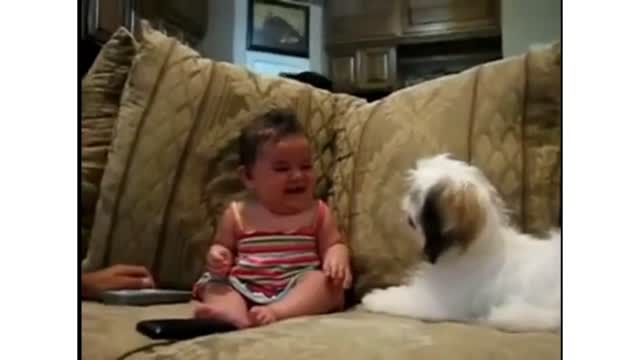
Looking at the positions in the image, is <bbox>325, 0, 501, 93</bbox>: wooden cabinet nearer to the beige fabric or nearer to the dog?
the dog

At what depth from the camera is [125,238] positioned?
1074 millimetres

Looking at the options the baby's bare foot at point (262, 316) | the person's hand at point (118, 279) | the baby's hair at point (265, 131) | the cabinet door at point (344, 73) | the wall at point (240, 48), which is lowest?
the baby's bare foot at point (262, 316)

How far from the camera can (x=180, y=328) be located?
3.30ft

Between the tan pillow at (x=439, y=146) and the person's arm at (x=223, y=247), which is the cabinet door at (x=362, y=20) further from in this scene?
the person's arm at (x=223, y=247)

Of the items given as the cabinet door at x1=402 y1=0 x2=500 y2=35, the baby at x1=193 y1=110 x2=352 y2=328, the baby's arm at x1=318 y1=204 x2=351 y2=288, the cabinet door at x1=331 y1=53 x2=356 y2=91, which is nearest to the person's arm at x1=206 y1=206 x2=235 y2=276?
the baby at x1=193 y1=110 x2=352 y2=328

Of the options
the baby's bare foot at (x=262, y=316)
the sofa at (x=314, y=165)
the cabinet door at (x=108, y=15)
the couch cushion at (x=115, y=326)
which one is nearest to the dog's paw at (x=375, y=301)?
the sofa at (x=314, y=165)

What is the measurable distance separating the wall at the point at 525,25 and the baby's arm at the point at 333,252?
31cm

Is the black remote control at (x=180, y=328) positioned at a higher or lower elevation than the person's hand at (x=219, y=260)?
lower

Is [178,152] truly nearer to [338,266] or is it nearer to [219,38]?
[219,38]

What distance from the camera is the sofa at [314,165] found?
3.25ft

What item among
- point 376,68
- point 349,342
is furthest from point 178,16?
point 349,342
